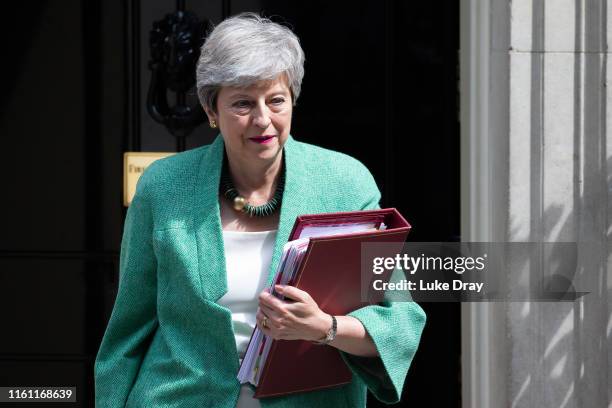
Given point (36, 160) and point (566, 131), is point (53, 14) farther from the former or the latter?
point (566, 131)

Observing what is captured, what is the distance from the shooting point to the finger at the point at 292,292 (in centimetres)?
157

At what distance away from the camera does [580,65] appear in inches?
106

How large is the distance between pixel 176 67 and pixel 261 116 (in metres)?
1.41

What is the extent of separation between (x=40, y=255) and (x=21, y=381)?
406 millimetres

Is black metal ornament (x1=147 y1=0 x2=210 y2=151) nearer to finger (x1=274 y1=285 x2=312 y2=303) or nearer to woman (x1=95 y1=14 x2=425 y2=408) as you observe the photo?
woman (x1=95 y1=14 x2=425 y2=408)

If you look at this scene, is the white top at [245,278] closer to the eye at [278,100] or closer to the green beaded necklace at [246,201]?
the green beaded necklace at [246,201]

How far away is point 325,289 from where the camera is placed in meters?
1.64

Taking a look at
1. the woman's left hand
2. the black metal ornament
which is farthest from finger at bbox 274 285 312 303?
the black metal ornament

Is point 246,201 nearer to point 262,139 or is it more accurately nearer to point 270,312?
A: point 262,139

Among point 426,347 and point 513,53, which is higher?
point 513,53

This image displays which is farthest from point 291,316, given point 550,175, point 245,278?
point 550,175

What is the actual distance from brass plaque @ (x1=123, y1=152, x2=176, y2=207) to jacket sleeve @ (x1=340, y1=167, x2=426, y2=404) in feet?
4.75

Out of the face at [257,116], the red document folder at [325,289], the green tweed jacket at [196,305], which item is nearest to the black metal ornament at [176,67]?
the green tweed jacket at [196,305]

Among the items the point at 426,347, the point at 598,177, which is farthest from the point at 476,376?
the point at 598,177
